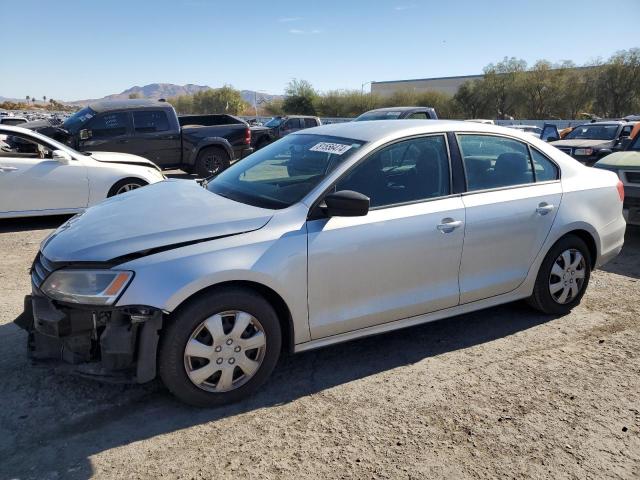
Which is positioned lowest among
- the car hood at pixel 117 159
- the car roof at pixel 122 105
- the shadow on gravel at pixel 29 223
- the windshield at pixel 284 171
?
the shadow on gravel at pixel 29 223

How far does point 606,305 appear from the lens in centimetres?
493

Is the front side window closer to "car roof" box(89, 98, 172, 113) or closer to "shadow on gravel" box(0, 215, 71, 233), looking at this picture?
"shadow on gravel" box(0, 215, 71, 233)

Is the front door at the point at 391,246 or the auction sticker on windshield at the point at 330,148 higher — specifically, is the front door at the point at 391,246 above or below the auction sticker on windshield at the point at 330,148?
below

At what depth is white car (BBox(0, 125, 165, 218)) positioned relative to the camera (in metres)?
7.31

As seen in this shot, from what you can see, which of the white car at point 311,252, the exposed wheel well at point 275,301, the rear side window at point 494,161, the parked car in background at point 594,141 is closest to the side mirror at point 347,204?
the white car at point 311,252

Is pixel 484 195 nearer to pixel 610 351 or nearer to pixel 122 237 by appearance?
pixel 610 351

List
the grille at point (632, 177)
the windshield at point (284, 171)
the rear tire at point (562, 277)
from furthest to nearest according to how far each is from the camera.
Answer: the grille at point (632, 177), the rear tire at point (562, 277), the windshield at point (284, 171)

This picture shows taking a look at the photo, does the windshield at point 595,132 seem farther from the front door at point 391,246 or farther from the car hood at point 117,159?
the front door at point 391,246

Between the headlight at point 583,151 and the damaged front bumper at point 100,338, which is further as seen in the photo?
the headlight at point 583,151

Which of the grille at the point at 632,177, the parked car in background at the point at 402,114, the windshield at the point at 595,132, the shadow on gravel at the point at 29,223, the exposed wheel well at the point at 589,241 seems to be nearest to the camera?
the exposed wheel well at the point at 589,241

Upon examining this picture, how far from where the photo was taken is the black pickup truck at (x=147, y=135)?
36.9 feet

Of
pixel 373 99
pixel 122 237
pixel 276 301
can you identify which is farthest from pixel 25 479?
pixel 373 99

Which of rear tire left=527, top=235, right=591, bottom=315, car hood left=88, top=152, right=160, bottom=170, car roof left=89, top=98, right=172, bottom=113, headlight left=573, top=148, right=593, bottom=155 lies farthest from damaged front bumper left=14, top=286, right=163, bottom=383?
headlight left=573, top=148, right=593, bottom=155

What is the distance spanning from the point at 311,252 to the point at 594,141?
522 inches
